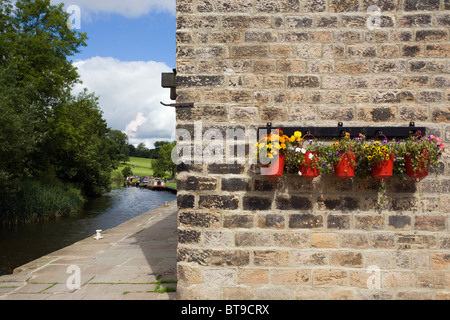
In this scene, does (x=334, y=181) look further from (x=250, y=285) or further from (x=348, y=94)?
(x=250, y=285)

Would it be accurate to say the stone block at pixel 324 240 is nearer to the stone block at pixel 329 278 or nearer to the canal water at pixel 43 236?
the stone block at pixel 329 278

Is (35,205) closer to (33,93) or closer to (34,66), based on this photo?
(33,93)

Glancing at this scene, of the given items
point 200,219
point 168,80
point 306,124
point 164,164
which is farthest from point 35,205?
point 164,164

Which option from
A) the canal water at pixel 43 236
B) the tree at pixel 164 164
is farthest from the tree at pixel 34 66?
the tree at pixel 164 164

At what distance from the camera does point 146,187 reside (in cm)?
4894

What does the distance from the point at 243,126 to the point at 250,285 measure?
1.66 m

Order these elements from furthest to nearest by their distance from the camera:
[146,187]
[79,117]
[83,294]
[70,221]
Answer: [146,187], [79,117], [70,221], [83,294]

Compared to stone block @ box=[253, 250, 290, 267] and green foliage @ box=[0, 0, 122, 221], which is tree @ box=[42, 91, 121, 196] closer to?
green foliage @ box=[0, 0, 122, 221]

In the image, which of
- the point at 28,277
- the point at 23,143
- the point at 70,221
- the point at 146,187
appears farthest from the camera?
the point at 146,187

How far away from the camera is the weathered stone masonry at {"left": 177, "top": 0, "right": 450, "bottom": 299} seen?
3.23 metres

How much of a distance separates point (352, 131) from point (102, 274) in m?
3.88

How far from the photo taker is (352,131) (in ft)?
10.8

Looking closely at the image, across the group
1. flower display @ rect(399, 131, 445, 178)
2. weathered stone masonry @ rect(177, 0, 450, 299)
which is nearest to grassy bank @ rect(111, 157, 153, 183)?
weathered stone masonry @ rect(177, 0, 450, 299)
